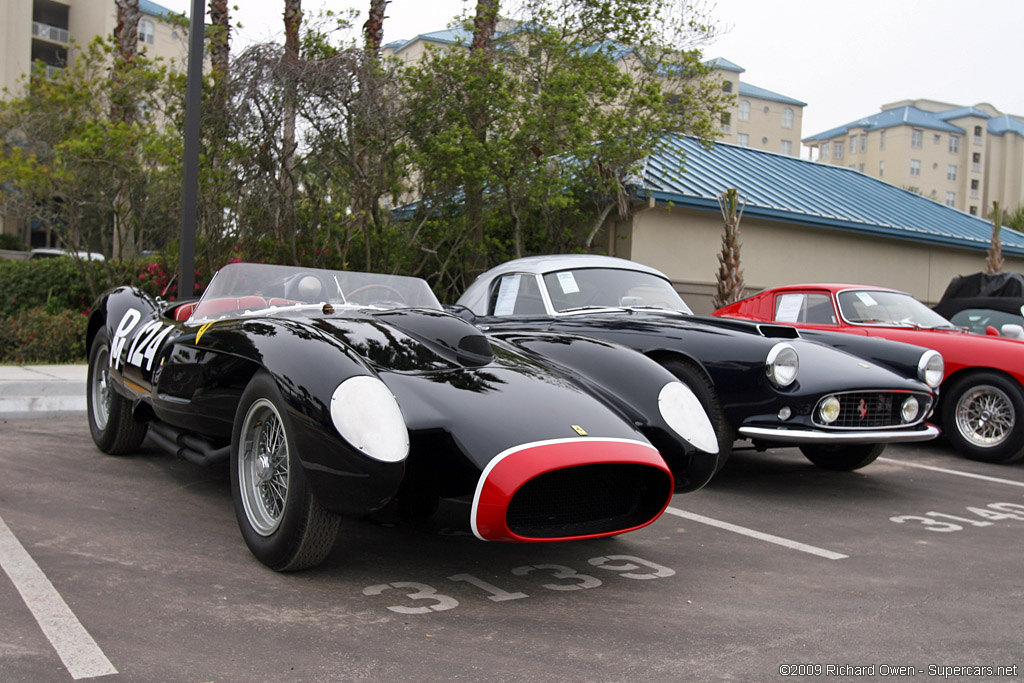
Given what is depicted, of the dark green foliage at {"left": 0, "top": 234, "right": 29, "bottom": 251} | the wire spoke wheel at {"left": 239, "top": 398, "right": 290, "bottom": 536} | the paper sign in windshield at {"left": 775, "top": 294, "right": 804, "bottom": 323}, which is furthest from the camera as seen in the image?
the dark green foliage at {"left": 0, "top": 234, "right": 29, "bottom": 251}

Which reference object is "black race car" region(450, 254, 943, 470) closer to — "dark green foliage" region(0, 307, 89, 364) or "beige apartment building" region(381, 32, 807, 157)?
"dark green foliage" region(0, 307, 89, 364)

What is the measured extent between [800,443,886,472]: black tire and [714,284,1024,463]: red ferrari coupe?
1.52 metres

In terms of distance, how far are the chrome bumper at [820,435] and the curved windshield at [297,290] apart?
213 centimetres

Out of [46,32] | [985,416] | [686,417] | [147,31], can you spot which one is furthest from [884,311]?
[147,31]

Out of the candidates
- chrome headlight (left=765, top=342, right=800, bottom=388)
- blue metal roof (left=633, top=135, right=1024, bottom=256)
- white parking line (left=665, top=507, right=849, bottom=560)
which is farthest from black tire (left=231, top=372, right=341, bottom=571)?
blue metal roof (left=633, top=135, right=1024, bottom=256)

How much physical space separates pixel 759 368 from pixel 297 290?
2.88 metres

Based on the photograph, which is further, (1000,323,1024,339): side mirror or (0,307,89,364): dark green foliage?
(0,307,89,364): dark green foliage

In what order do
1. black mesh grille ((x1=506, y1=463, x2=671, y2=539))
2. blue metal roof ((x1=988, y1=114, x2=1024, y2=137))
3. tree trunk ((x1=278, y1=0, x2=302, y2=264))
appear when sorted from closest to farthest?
black mesh grille ((x1=506, y1=463, x2=671, y2=539)), tree trunk ((x1=278, y1=0, x2=302, y2=264)), blue metal roof ((x1=988, y1=114, x2=1024, y2=137))

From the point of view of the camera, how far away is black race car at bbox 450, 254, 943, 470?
553cm

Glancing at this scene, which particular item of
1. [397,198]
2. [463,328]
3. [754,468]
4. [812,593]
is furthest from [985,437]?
[397,198]

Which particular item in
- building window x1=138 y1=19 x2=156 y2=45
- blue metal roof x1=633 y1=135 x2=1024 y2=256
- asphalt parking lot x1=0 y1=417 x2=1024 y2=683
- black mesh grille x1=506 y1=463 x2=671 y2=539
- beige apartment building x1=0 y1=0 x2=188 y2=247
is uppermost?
building window x1=138 y1=19 x2=156 y2=45

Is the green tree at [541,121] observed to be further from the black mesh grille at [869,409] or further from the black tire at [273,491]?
the black tire at [273,491]

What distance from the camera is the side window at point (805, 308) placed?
326 inches

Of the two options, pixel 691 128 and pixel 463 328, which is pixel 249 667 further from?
pixel 691 128
